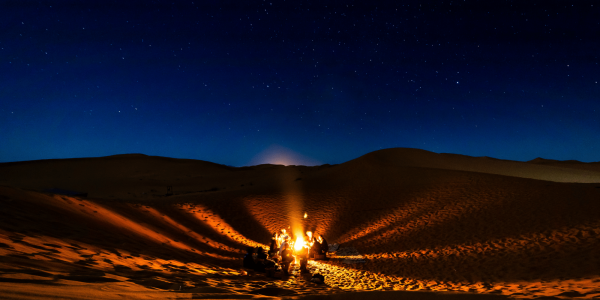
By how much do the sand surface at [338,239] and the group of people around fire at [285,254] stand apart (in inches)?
19.4

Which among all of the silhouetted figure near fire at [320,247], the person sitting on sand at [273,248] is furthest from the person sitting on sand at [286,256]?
the silhouetted figure near fire at [320,247]

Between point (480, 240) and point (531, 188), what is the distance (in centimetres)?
933

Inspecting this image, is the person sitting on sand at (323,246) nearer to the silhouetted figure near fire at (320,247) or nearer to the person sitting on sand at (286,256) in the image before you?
the silhouetted figure near fire at (320,247)

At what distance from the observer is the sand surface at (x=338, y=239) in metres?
6.07

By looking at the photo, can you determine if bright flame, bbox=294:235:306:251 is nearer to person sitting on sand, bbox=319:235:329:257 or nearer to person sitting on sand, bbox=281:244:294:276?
person sitting on sand, bbox=319:235:329:257

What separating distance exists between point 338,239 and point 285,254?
9.11 meters

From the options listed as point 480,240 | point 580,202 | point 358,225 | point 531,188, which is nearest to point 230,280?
point 480,240

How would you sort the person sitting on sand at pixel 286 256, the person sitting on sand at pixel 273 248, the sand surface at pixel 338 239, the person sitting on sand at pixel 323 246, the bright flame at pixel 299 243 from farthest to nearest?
the person sitting on sand at pixel 323 246 < the person sitting on sand at pixel 273 248 < the bright flame at pixel 299 243 < the person sitting on sand at pixel 286 256 < the sand surface at pixel 338 239

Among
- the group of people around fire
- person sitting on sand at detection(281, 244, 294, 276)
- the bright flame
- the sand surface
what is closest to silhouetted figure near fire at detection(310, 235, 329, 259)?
the group of people around fire

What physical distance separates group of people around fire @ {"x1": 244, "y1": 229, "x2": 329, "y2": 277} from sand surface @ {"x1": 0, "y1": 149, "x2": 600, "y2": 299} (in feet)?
1.61

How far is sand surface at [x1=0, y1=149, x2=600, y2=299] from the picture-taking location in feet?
19.9

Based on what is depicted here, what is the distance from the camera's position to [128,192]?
3528cm

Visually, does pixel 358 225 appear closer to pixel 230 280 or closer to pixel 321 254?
pixel 321 254

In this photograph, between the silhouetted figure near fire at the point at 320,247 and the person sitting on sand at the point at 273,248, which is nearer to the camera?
the person sitting on sand at the point at 273,248
